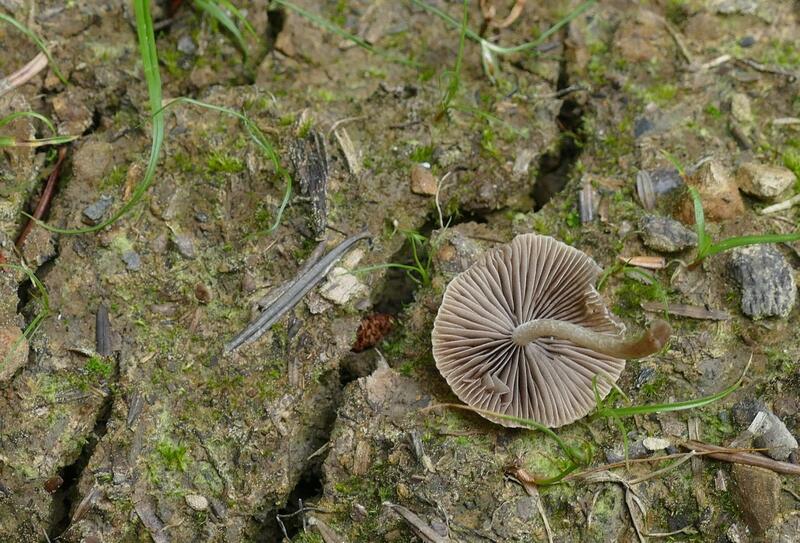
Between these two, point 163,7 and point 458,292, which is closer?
point 458,292

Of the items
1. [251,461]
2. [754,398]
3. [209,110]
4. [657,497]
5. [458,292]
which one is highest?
[209,110]

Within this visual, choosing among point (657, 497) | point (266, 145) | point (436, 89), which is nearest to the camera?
point (657, 497)

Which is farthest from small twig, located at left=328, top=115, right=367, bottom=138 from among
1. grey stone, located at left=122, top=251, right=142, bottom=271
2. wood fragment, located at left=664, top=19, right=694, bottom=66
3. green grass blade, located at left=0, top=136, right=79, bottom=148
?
wood fragment, located at left=664, top=19, right=694, bottom=66

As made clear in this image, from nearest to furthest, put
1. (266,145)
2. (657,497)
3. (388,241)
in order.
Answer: (657,497)
(266,145)
(388,241)

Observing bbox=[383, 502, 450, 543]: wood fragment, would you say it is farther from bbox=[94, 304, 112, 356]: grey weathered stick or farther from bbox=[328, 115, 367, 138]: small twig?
bbox=[328, 115, 367, 138]: small twig

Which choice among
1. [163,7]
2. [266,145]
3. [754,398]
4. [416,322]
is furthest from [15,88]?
[754,398]

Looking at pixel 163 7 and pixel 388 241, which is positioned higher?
pixel 163 7

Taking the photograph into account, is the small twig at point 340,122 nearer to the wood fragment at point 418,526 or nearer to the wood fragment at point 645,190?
the wood fragment at point 645,190

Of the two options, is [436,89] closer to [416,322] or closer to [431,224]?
[431,224]

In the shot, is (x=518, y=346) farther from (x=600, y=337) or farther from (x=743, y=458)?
(x=743, y=458)
